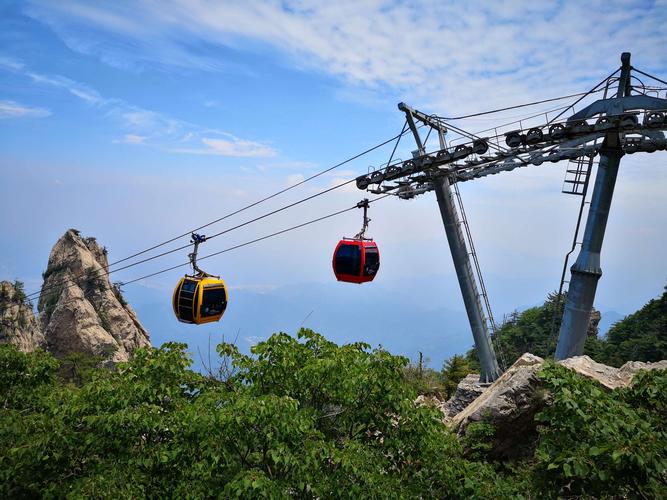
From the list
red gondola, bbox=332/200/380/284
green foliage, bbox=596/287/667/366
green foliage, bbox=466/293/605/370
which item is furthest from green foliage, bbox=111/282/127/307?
green foliage, bbox=596/287/667/366

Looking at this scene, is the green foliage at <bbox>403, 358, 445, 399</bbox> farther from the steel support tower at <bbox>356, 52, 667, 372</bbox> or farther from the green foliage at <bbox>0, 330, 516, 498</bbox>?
the green foliage at <bbox>0, 330, 516, 498</bbox>

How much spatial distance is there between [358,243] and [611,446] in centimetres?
836

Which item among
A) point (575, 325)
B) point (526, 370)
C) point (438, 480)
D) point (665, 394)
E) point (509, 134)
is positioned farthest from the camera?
point (575, 325)

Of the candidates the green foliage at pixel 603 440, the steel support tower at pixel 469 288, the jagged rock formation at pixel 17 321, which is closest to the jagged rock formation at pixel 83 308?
Answer: the jagged rock formation at pixel 17 321

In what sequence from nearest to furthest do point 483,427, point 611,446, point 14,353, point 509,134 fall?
point 611,446, point 14,353, point 483,427, point 509,134

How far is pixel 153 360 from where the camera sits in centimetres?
760

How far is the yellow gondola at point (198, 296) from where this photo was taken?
11.3m

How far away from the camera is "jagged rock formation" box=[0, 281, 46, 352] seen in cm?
3103

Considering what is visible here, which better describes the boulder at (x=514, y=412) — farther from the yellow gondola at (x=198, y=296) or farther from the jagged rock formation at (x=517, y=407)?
the yellow gondola at (x=198, y=296)

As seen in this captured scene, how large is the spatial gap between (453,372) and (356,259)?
12.0 meters

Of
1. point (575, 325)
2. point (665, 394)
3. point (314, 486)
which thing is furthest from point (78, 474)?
point (575, 325)

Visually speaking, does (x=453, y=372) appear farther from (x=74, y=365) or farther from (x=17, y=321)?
(x=17, y=321)

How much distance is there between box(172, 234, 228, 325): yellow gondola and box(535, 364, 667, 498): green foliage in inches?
307

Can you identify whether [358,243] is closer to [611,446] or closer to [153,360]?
[153,360]
